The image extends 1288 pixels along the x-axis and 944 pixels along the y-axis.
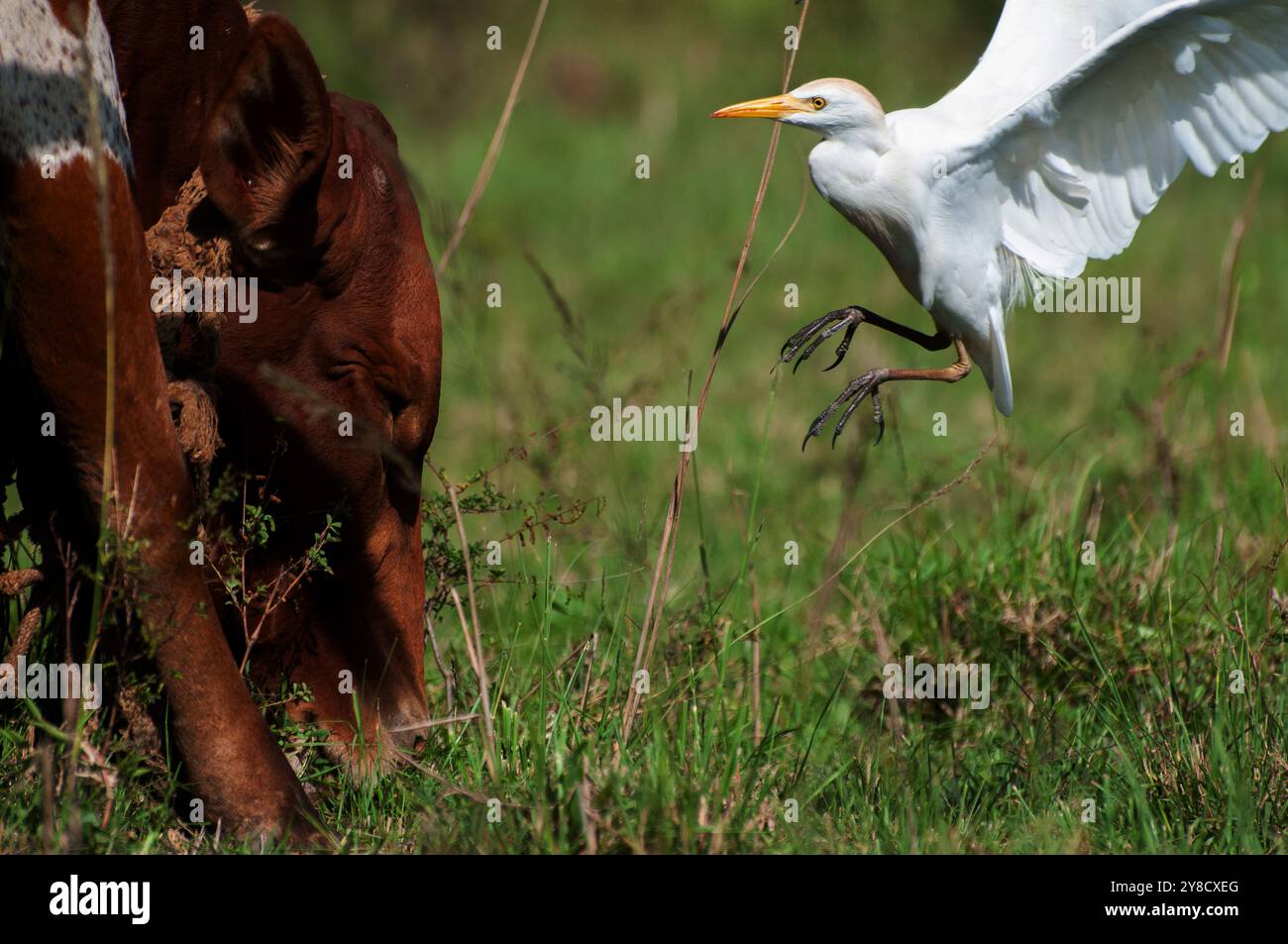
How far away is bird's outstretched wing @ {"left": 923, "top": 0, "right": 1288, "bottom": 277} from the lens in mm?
3006

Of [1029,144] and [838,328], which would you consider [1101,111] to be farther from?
[838,328]

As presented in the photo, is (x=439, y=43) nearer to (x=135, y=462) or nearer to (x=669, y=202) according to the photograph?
(x=669, y=202)

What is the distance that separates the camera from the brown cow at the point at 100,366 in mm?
2811

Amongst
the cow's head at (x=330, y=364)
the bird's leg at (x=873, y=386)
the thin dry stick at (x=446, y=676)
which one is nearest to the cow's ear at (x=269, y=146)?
the cow's head at (x=330, y=364)

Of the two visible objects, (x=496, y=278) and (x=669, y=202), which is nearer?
(x=496, y=278)

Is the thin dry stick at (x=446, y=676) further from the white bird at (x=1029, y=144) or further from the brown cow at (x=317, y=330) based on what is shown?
the white bird at (x=1029, y=144)

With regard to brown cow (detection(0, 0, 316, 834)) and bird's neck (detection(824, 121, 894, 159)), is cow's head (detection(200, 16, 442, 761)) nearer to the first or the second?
brown cow (detection(0, 0, 316, 834))

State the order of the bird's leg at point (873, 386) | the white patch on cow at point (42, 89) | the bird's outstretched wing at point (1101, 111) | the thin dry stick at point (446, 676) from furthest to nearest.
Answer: the thin dry stick at point (446, 676), the bird's leg at point (873, 386), the bird's outstretched wing at point (1101, 111), the white patch on cow at point (42, 89)

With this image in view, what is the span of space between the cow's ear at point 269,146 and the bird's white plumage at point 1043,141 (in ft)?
3.15

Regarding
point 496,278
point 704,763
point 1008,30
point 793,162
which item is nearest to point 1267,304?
point 793,162

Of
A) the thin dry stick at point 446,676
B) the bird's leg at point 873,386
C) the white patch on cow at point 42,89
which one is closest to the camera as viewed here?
the white patch on cow at point 42,89
